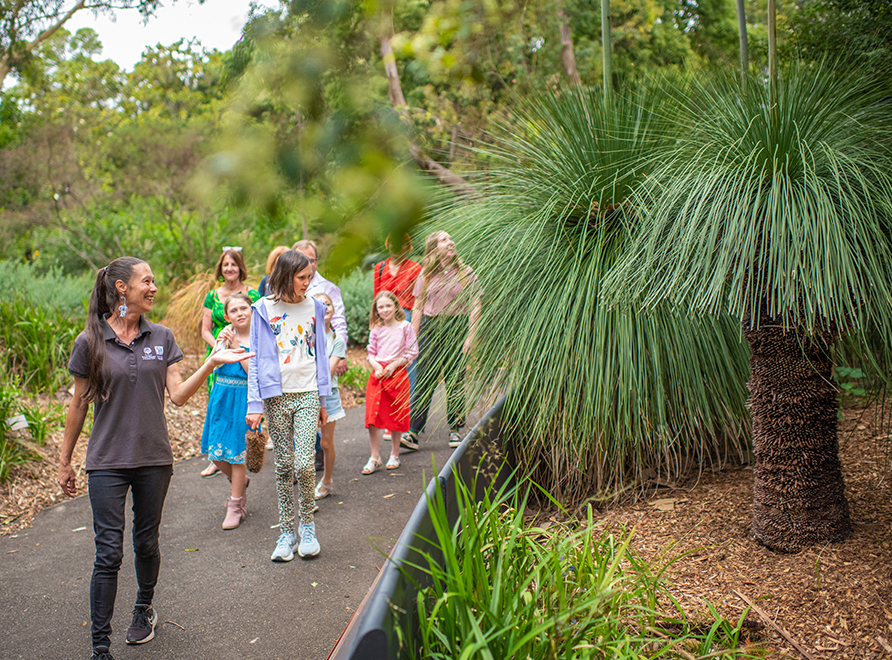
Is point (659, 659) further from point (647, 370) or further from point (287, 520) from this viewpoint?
point (287, 520)

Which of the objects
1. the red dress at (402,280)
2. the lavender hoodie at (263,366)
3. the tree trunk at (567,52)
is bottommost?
the lavender hoodie at (263,366)

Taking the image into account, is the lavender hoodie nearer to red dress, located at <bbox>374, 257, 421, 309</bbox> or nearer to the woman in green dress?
red dress, located at <bbox>374, 257, 421, 309</bbox>

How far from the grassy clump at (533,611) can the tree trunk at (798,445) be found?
2.15ft

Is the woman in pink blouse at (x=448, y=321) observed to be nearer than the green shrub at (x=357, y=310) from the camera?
Yes

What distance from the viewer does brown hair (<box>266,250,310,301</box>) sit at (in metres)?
4.08

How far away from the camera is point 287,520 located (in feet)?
13.5

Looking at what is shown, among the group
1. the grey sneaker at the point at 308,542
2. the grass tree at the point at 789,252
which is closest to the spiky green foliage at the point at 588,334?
the grass tree at the point at 789,252

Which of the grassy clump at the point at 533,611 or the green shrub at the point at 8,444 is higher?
the grassy clump at the point at 533,611

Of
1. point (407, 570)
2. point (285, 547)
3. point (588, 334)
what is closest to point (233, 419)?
point (285, 547)

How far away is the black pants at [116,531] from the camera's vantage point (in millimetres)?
2963

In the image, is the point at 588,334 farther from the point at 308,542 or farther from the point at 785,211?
the point at 308,542

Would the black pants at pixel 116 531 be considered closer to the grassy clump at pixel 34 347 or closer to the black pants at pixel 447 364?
the black pants at pixel 447 364

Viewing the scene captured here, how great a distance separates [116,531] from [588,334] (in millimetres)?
2418

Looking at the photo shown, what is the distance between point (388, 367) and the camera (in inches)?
212
